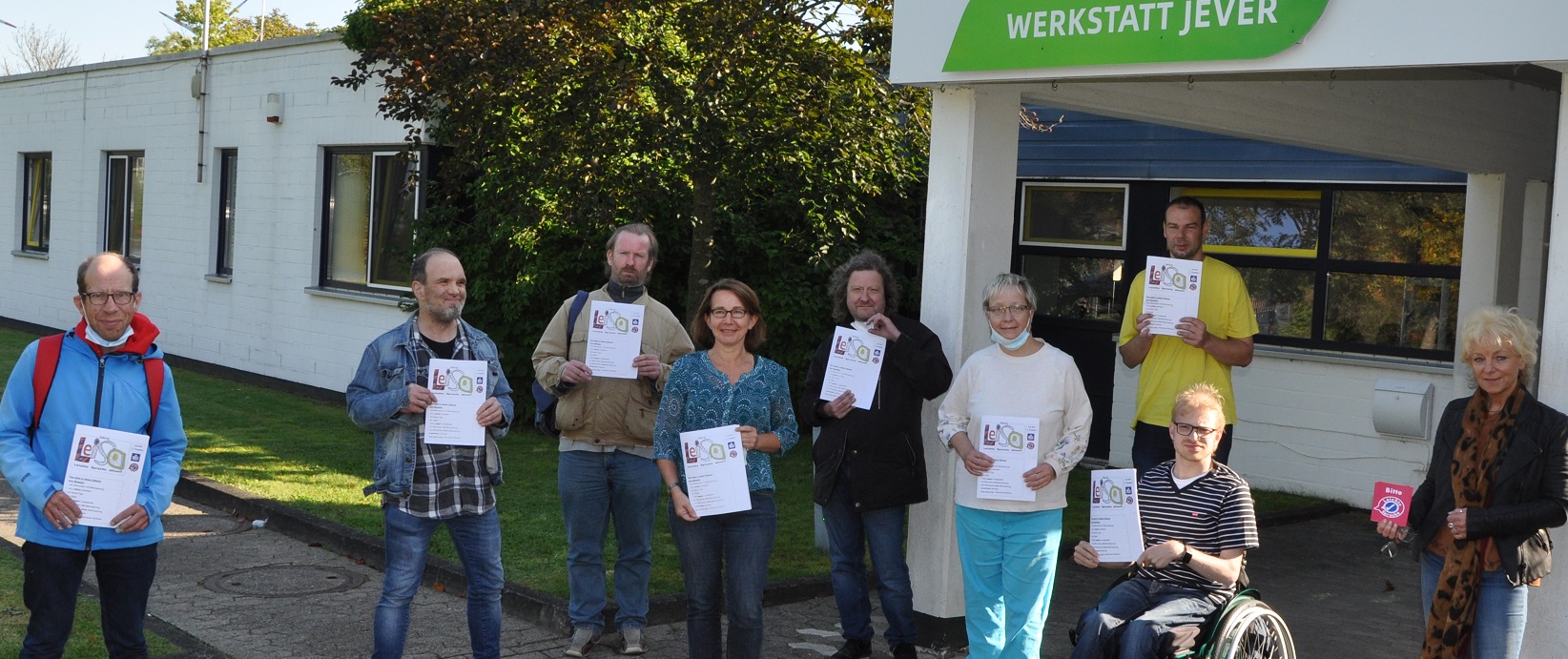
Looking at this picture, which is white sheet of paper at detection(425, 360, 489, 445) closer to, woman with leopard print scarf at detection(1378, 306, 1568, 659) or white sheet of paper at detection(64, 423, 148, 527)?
white sheet of paper at detection(64, 423, 148, 527)

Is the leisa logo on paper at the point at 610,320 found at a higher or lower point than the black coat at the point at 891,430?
higher

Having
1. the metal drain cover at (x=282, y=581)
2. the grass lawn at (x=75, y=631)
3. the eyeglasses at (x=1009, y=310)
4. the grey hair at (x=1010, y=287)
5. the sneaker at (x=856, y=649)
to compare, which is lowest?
the metal drain cover at (x=282, y=581)

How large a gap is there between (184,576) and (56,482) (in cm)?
340

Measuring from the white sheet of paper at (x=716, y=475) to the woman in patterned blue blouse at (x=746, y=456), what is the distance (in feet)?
0.26

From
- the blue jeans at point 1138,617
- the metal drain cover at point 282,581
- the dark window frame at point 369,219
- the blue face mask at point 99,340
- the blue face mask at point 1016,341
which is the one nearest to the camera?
the blue face mask at point 99,340

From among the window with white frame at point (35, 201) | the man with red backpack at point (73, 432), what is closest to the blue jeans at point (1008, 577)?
the man with red backpack at point (73, 432)

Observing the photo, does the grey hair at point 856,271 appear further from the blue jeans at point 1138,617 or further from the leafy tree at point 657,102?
the leafy tree at point 657,102

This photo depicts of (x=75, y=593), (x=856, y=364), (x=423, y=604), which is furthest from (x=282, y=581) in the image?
(x=856, y=364)

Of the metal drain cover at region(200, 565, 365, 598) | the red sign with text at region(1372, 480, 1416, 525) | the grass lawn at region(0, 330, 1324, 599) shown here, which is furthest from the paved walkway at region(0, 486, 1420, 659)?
the red sign with text at region(1372, 480, 1416, 525)

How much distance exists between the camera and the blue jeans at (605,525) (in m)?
6.12

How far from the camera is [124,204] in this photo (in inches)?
810

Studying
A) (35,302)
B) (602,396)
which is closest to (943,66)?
(602,396)

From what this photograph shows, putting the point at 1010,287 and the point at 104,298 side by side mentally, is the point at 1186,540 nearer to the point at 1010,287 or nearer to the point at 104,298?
the point at 1010,287

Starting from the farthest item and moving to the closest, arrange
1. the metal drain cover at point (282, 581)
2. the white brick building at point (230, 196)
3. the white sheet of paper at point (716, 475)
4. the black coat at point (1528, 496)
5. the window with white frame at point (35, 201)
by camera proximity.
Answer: the window with white frame at point (35, 201) < the white brick building at point (230, 196) < the metal drain cover at point (282, 581) < the white sheet of paper at point (716, 475) < the black coat at point (1528, 496)
